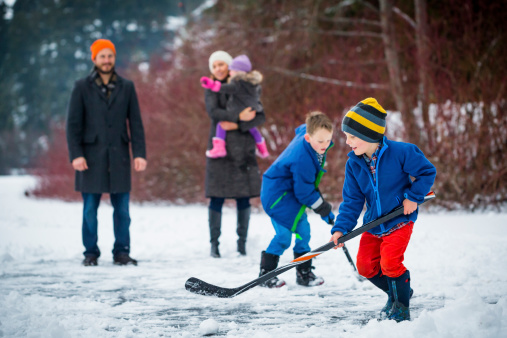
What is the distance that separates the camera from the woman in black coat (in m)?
5.35

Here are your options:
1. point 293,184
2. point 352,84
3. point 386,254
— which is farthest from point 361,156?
point 352,84

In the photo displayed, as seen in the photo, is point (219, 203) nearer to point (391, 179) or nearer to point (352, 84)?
point (391, 179)

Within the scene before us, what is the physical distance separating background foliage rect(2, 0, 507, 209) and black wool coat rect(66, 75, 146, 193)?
12.4ft

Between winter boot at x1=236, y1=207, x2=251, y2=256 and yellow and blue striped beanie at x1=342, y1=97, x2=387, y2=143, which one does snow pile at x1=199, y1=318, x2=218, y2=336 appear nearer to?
yellow and blue striped beanie at x1=342, y1=97, x2=387, y2=143

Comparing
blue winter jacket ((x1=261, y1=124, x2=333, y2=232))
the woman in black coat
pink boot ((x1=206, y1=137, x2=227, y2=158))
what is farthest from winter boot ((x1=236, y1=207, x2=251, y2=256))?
blue winter jacket ((x1=261, y1=124, x2=333, y2=232))

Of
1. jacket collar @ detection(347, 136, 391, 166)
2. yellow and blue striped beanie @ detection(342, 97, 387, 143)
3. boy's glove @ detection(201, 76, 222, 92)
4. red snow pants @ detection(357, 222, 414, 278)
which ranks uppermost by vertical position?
boy's glove @ detection(201, 76, 222, 92)

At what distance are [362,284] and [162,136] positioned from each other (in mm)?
7927

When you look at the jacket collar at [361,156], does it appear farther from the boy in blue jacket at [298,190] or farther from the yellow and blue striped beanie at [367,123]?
the boy in blue jacket at [298,190]

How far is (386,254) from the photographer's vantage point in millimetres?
3045

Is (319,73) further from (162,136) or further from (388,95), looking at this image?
(162,136)

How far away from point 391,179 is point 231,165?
2528mm

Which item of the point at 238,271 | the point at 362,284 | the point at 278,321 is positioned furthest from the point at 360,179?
the point at 238,271

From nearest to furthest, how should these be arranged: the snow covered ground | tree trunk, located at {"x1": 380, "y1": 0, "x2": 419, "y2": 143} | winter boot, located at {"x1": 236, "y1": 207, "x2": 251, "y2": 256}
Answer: the snow covered ground → winter boot, located at {"x1": 236, "y1": 207, "x2": 251, "y2": 256} → tree trunk, located at {"x1": 380, "y1": 0, "x2": 419, "y2": 143}

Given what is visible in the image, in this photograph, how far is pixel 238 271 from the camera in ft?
15.4
